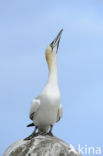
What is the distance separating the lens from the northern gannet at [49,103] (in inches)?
324

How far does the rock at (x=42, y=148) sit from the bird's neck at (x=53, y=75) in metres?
1.33

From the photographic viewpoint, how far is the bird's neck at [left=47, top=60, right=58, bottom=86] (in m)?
8.46

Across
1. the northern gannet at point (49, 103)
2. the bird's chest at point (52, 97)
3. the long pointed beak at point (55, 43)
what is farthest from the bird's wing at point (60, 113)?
the long pointed beak at point (55, 43)

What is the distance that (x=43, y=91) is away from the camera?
8.36 metres

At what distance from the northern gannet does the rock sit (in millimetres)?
385

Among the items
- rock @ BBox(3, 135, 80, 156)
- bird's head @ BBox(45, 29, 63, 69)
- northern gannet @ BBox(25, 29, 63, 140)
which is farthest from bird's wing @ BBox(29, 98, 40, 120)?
bird's head @ BBox(45, 29, 63, 69)

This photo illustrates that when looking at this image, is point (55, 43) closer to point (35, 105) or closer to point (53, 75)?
point (53, 75)

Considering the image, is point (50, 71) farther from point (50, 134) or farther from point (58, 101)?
point (50, 134)

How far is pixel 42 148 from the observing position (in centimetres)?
776

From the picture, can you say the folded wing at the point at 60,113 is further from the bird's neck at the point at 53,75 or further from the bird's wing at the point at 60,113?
the bird's neck at the point at 53,75

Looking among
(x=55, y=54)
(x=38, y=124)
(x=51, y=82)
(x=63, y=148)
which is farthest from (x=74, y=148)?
(x=55, y=54)

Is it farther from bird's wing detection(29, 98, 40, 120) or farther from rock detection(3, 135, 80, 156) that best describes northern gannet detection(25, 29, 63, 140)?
rock detection(3, 135, 80, 156)

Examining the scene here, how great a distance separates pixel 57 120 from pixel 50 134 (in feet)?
1.54

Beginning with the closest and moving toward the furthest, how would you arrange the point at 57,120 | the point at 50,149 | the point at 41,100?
the point at 50,149 < the point at 41,100 < the point at 57,120
